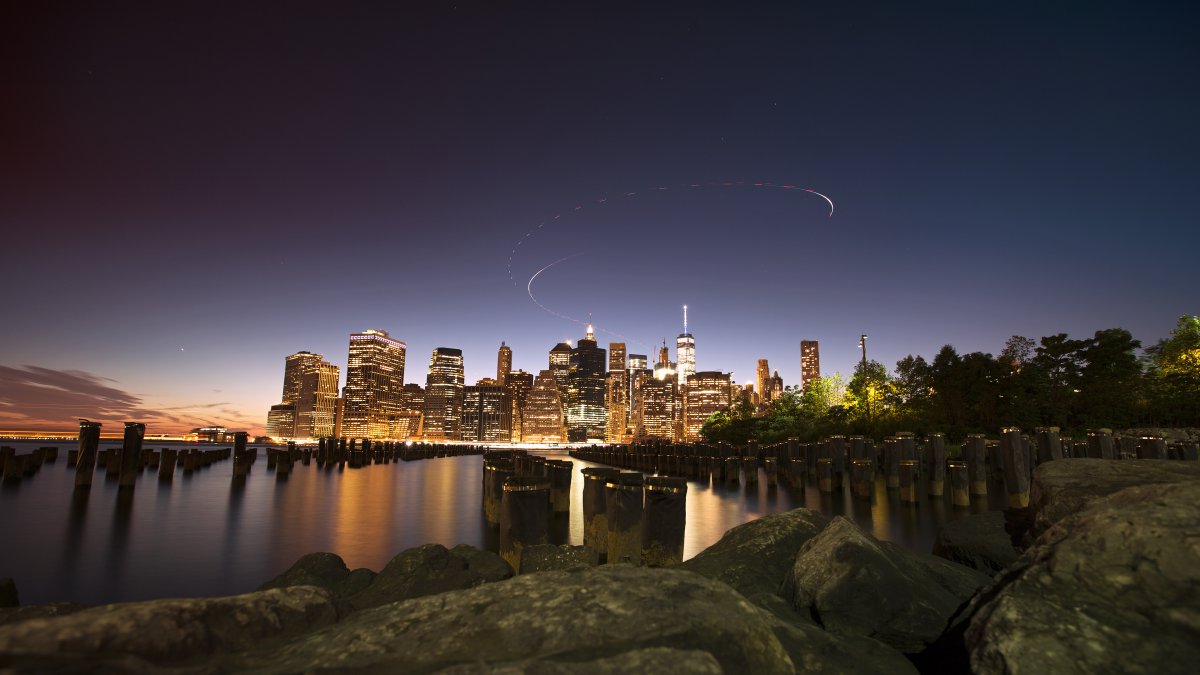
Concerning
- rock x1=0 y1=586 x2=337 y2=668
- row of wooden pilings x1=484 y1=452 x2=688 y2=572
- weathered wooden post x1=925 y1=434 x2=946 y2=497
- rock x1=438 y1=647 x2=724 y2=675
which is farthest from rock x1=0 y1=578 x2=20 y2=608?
weathered wooden post x1=925 y1=434 x2=946 y2=497

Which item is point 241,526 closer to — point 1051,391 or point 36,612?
point 36,612

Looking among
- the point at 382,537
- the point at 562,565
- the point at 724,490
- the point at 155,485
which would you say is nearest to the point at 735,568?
the point at 562,565

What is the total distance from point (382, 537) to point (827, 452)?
76.1 ft

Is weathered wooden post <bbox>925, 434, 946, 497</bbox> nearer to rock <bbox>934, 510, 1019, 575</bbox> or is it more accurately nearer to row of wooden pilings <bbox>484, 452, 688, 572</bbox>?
rock <bbox>934, 510, 1019, 575</bbox>

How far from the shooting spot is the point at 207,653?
306 centimetres

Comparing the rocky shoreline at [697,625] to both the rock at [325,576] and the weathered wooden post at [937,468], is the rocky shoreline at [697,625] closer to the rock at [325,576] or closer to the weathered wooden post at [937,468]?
the rock at [325,576]

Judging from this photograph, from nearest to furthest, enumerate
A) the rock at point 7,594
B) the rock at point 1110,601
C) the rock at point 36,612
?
the rock at point 1110,601, the rock at point 36,612, the rock at point 7,594

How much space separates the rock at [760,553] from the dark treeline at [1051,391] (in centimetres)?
4459

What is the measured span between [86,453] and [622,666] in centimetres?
3558

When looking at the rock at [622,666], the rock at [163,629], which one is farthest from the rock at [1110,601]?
the rock at [163,629]

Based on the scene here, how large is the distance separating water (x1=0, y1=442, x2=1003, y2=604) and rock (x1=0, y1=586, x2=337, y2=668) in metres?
10.5

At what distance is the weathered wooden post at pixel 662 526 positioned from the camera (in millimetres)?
9977

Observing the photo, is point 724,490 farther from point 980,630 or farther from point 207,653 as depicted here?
point 207,653

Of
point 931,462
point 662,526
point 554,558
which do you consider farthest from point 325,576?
point 931,462
